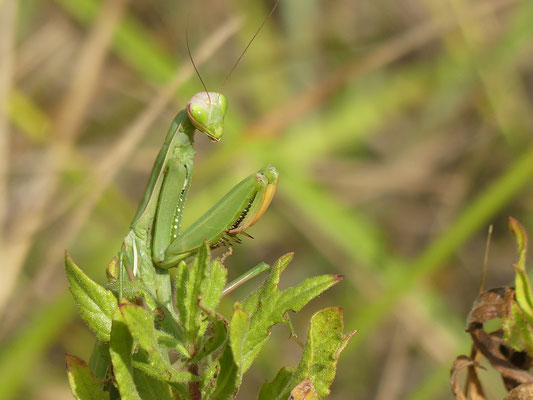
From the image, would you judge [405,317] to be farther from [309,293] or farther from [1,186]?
[309,293]

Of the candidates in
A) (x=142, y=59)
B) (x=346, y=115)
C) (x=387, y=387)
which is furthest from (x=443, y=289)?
(x=142, y=59)

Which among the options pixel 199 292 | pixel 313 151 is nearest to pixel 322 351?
pixel 199 292

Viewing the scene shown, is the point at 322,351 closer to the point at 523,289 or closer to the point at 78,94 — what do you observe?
the point at 523,289

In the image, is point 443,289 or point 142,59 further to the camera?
point 443,289

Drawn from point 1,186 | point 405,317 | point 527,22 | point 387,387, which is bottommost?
point 387,387

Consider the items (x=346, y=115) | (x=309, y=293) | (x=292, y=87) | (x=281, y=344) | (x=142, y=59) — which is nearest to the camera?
(x=309, y=293)

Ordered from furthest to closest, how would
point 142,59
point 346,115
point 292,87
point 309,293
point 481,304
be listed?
point 292,87 < point 346,115 < point 142,59 < point 481,304 < point 309,293

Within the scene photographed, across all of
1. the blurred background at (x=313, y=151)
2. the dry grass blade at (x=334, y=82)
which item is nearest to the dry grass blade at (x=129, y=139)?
the blurred background at (x=313, y=151)
